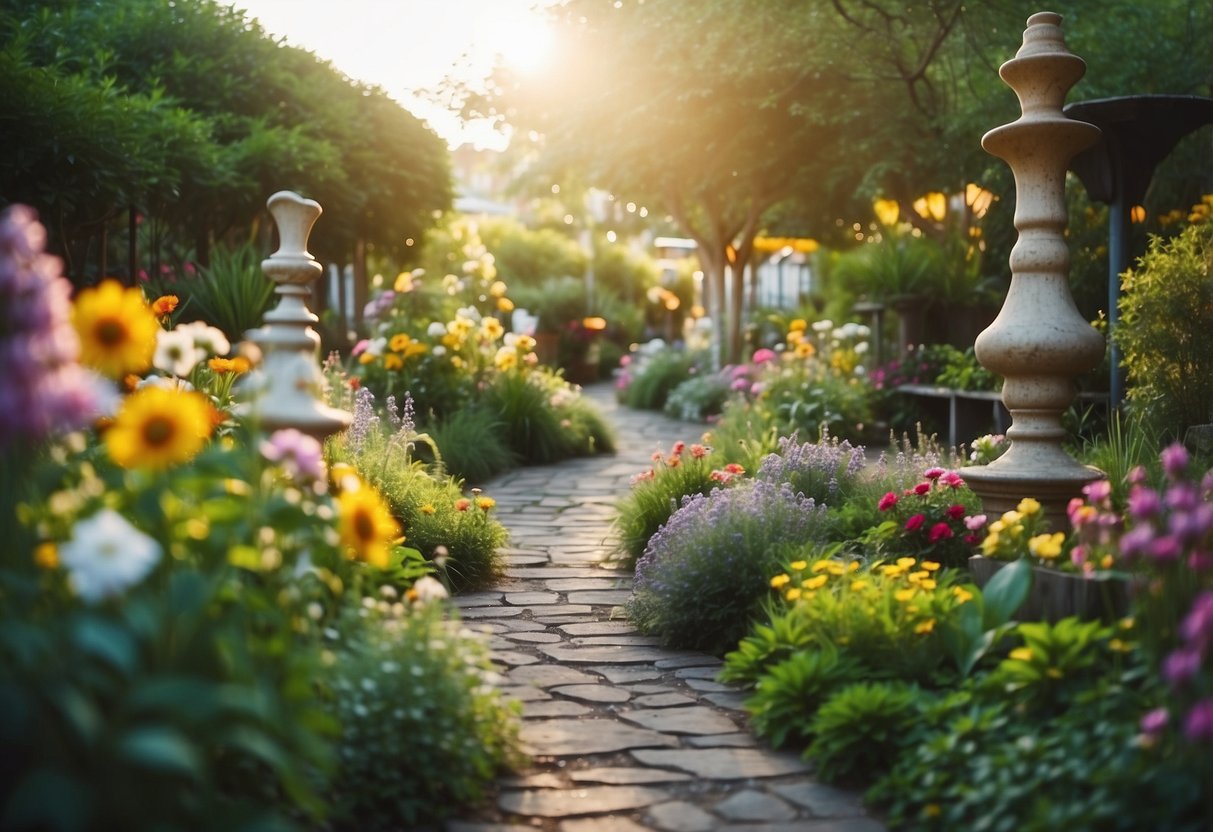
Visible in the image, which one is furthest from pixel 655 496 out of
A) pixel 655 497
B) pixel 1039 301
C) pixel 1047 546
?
pixel 1047 546

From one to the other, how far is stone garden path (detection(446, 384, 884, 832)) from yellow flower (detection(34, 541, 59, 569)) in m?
1.18

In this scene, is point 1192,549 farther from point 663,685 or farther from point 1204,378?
point 1204,378

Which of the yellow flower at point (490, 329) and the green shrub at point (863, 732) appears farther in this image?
the yellow flower at point (490, 329)

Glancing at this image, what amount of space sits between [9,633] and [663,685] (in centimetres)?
251

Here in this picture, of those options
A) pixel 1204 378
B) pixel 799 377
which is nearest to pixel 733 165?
pixel 799 377

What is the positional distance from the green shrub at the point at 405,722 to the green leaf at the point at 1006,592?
1.52m

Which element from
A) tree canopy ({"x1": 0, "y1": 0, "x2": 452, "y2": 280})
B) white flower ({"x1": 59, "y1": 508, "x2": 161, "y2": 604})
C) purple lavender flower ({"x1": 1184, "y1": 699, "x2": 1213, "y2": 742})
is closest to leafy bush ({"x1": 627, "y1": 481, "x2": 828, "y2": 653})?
purple lavender flower ({"x1": 1184, "y1": 699, "x2": 1213, "y2": 742})

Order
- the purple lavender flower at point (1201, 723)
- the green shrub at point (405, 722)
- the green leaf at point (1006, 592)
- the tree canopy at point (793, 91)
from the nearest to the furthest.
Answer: the purple lavender flower at point (1201, 723) < the green shrub at point (405, 722) < the green leaf at point (1006, 592) < the tree canopy at point (793, 91)

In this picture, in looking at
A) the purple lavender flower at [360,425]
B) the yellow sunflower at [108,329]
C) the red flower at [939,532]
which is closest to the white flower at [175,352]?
the yellow sunflower at [108,329]

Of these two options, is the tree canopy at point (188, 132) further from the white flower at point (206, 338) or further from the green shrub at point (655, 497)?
the white flower at point (206, 338)

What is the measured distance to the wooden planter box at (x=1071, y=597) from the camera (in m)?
3.31

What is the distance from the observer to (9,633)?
200cm

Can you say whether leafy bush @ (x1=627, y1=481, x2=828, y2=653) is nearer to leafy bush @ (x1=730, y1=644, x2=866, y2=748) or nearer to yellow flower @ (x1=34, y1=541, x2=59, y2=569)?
leafy bush @ (x1=730, y1=644, x2=866, y2=748)

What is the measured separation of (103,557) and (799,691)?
218 centimetres
